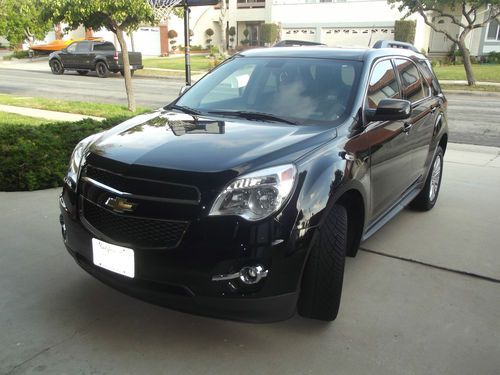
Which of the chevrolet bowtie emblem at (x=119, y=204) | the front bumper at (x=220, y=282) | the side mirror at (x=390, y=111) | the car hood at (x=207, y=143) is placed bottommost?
the front bumper at (x=220, y=282)

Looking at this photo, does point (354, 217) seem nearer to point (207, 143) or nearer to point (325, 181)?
point (325, 181)

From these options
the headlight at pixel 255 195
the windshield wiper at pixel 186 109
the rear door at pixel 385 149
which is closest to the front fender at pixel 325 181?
the headlight at pixel 255 195

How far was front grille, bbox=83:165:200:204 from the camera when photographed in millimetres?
2572

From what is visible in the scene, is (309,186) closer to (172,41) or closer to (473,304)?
(473,304)

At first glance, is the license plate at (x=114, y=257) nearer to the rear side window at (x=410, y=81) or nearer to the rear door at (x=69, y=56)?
the rear side window at (x=410, y=81)

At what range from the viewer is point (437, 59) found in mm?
34344

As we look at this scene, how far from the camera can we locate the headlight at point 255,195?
2.54m

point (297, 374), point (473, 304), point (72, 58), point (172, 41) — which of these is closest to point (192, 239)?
point (297, 374)

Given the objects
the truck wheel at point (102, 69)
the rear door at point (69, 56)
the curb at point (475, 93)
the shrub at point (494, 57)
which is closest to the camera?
the curb at point (475, 93)

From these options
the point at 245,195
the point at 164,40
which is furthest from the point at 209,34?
the point at 245,195

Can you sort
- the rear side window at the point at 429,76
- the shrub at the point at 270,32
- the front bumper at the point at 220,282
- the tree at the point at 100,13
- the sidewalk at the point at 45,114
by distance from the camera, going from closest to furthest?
the front bumper at the point at 220,282 → the rear side window at the point at 429,76 → the tree at the point at 100,13 → the sidewalk at the point at 45,114 → the shrub at the point at 270,32

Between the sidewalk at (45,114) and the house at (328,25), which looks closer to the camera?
the sidewalk at (45,114)

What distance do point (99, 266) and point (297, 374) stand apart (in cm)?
127

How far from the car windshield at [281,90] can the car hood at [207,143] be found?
275mm
